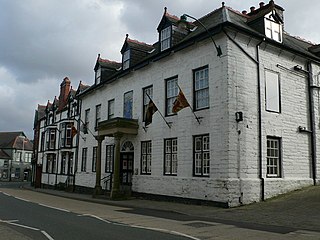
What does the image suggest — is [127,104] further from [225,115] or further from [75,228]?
[75,228]

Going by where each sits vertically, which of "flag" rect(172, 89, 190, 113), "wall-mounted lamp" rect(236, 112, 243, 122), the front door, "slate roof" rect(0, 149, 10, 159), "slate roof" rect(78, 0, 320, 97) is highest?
"slate roof" rect(78, 0, 320, 97)

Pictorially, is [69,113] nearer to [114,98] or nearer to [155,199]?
[114,98]

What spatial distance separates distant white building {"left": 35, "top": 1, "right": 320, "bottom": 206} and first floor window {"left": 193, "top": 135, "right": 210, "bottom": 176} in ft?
0.16

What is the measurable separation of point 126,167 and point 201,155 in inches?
310

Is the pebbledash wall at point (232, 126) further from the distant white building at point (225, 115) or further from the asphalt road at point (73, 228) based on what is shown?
the asphalt road at point (73, 228)

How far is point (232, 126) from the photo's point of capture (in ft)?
52.5

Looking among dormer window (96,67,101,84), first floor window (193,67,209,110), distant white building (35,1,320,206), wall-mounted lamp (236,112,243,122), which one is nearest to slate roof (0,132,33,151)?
dormer window (96,67,101,84)

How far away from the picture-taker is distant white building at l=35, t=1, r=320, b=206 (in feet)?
53.2

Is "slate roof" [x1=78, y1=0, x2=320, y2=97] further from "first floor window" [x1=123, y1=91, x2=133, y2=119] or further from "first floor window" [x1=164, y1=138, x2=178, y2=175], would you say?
"first floor window" [x1=164, y1=138, x2=178, y2=175]

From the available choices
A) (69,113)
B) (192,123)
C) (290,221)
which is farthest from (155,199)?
(69,113)

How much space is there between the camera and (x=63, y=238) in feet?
28.0

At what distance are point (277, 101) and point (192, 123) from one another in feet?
15.0

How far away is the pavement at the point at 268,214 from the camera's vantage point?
417 inches

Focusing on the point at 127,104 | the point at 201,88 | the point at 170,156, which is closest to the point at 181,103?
the point at 201,88
